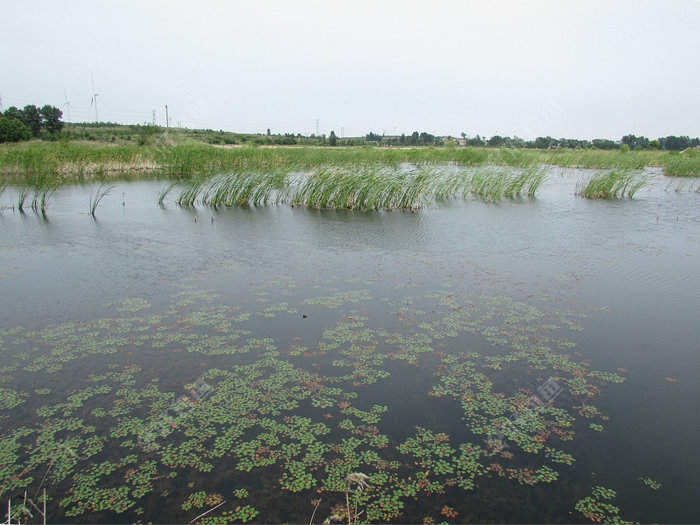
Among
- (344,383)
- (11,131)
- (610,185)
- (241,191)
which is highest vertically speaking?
(11,131)

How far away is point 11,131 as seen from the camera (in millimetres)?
30297

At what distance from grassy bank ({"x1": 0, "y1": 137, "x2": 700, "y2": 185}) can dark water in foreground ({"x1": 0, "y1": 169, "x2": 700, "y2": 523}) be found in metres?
7.09

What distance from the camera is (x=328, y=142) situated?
159 feet

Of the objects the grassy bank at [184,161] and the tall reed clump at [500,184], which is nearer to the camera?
the tall reed clump at [500,184]

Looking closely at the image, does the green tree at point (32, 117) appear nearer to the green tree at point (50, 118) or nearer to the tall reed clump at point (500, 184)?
the green tree at point (50, 118)

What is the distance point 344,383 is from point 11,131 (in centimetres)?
3702

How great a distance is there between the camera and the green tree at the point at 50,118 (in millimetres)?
40344

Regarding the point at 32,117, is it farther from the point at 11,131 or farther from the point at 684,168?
the point at 684,168

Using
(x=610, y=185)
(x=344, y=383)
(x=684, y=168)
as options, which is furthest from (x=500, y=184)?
(x=684, y=168)

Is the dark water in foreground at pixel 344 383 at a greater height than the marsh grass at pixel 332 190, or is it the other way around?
the marsh grass at pixel 332 190

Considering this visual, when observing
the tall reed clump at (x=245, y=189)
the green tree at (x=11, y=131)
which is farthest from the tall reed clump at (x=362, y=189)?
the green tree at (x=11, y=131)

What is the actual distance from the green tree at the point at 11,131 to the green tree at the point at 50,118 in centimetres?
952

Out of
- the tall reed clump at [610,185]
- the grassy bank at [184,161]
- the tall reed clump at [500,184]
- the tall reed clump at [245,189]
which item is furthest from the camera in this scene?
the grassy bank at [184,161]

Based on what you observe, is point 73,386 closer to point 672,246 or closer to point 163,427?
point 163,427
